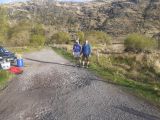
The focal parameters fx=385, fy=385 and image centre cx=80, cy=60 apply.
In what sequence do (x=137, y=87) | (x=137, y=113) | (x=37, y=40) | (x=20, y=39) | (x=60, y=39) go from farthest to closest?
(x=60, y=39) → (x=37, y=40) → (x=20, y=39) → (x=137, y=87) → (x=137, y=113)

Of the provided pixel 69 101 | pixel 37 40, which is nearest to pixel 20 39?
pixel 37 40

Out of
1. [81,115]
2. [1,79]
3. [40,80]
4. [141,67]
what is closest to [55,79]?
[40,80]

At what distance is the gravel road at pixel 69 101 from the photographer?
42.3 ft

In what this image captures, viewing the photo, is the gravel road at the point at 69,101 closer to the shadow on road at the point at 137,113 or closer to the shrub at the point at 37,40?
the shadow on road at the point at 137,113

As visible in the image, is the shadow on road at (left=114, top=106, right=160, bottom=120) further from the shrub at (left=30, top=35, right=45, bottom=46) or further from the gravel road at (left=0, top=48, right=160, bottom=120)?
the shrub at (left=30, top=35, right=45, bottom=46)

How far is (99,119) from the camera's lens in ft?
40.1

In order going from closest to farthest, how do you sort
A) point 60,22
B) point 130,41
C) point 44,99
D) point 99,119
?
point 99,119 → point 44,99 → point 130,41 → point 60,22

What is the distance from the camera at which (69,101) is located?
15008mm

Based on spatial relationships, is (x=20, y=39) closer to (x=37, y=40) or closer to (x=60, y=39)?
(x=37, y=40)

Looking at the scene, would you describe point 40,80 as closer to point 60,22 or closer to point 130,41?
point 130,41

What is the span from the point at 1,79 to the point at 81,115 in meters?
9.30

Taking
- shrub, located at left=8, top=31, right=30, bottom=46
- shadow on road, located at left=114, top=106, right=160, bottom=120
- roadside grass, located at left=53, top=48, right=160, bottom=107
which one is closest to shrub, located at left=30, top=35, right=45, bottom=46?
shrub, located at left=8, top=31, right=30, bottom=46

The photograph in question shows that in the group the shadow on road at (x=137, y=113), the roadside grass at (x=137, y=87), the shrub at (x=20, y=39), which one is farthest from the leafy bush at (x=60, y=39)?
the shadow on road at (x=137, y=113)

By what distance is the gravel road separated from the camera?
1291 centimetres
